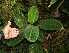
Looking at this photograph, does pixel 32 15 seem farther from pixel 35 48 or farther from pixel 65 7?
pixel 65 7

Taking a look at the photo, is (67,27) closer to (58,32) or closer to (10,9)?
(58,32)

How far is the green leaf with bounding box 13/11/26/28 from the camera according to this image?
251 centimetres

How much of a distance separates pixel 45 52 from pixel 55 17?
23.4 inches

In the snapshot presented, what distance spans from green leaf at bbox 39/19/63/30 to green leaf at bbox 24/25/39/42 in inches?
5.2

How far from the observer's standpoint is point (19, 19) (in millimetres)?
2531

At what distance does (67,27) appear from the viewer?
2.74 meters

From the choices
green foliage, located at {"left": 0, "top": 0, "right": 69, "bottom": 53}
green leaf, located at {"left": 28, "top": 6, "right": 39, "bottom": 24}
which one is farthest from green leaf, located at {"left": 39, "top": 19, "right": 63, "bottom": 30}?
green leaf, located at {"left": 28, "top": 6, "right": 39, "bottom": 24}

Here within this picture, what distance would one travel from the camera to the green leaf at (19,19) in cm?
251

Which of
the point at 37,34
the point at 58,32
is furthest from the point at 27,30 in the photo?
the point at 58,32

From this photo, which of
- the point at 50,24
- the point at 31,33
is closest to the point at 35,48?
the point at 31,33

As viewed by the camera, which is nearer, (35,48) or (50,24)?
(35,48)

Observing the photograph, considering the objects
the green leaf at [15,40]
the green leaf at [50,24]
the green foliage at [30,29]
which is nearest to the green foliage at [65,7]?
the green foliage at [30,29]

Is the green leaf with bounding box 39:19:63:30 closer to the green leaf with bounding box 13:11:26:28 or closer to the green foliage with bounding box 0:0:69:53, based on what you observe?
the green foliage with bounding box 0:0:69:53

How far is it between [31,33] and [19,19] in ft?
0.89
